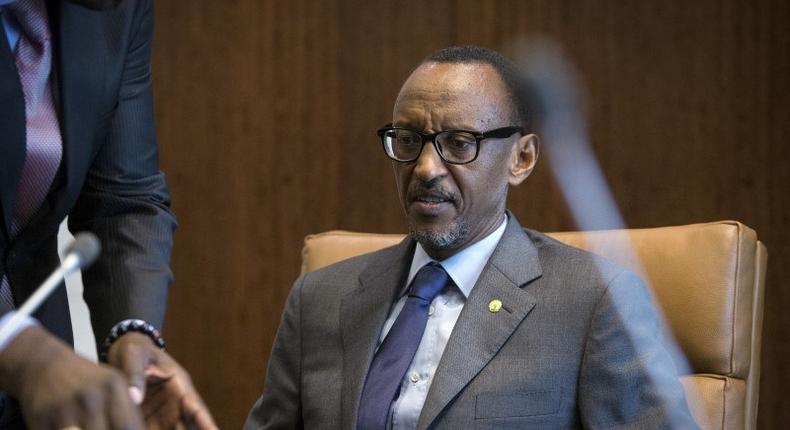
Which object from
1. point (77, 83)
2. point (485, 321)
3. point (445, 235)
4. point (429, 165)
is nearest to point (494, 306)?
point (485, 321)

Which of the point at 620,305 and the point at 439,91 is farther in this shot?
the point at 439,91

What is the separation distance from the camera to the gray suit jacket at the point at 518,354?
171cm

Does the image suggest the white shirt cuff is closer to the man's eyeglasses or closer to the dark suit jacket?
the dark suit jacket

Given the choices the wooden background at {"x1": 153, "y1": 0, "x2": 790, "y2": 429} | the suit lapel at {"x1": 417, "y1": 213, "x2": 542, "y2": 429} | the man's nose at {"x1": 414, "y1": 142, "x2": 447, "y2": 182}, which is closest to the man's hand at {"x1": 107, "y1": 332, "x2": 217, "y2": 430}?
the suit lapel at {"x1": 417, "y1": 213, "x2": 542, "y2": 429}

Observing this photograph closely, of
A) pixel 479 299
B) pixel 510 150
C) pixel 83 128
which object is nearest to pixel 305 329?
pixel 479 299

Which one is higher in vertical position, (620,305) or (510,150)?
(510,150)

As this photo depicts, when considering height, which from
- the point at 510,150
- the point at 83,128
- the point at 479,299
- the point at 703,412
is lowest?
the point at 703,412

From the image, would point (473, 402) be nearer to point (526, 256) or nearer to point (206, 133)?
point (526, 256)

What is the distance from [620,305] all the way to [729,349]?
22 centimetres

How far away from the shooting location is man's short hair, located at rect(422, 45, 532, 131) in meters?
1.98

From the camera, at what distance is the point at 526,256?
6.29ft

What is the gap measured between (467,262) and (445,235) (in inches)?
2.9

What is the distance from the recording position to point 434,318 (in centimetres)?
188

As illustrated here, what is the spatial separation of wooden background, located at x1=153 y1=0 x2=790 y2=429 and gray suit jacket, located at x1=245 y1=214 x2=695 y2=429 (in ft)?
2.64
